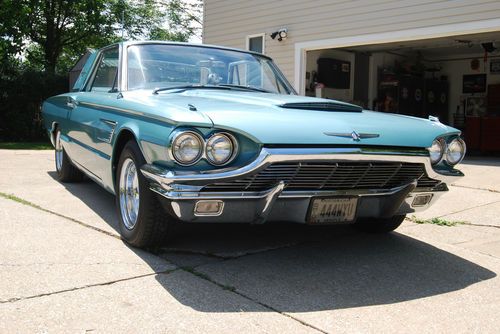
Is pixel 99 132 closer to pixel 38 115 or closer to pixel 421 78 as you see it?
pixel 38 115

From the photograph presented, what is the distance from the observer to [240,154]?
2.99m

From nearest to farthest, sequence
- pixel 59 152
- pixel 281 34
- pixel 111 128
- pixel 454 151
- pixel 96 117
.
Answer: pixel 454 151, pixel 111 128, pixel 96 117, pixel 59 152, pixel 281 34

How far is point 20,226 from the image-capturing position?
13.6 ft

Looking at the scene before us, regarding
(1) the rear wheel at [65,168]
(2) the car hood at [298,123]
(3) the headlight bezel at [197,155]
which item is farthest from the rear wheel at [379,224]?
(1) the rear wheel at [65,168]

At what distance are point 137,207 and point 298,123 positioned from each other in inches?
50.4

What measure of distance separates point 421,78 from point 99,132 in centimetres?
1363

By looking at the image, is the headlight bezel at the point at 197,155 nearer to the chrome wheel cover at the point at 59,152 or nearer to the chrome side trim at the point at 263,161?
the chrome side trim at the point at 263,161

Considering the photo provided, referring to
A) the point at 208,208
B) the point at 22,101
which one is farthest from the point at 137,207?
the point at 22,101

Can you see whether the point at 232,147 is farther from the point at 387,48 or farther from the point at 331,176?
the point at 387,48

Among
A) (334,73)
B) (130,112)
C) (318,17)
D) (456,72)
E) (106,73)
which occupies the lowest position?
(130,112)

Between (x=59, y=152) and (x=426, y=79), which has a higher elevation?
(x=426, y=79)

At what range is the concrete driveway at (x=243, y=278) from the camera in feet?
8.46

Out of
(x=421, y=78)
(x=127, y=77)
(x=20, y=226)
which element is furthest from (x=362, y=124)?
(x=421, y=78)

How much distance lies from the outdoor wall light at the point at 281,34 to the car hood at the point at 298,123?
8.97 m
